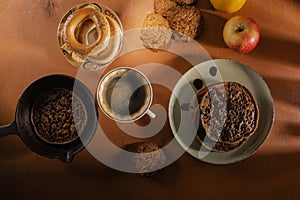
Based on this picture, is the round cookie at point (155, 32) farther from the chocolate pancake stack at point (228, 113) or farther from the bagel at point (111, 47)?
the chocolate pancake stack at point (228, 113)

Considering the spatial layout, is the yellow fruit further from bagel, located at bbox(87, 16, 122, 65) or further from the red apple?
bagel, located at bbox(87, 16, 122, 65)

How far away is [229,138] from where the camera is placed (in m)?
1.27

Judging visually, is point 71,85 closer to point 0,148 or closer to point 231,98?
point 0,148

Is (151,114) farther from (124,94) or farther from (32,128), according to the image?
(32,128)

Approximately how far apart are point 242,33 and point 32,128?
667 mm

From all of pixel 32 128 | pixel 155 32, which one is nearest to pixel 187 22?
pixel 155 32

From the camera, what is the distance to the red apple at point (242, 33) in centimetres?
130

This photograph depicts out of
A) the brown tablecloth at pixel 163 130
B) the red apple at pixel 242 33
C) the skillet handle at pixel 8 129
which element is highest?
the red apple at pixel 242 33

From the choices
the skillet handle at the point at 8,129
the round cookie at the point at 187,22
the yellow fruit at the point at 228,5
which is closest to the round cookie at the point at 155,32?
the round cookie at the point at 187,22

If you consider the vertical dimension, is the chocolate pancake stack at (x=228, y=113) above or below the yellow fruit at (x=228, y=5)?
below

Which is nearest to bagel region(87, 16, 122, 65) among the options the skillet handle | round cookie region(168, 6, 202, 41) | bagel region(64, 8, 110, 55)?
bagel region(64, 8, 110, 55)

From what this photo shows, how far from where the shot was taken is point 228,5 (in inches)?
51.7

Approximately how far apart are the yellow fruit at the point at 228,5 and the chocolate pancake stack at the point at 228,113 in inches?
8.9

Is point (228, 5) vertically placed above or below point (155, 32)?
above
